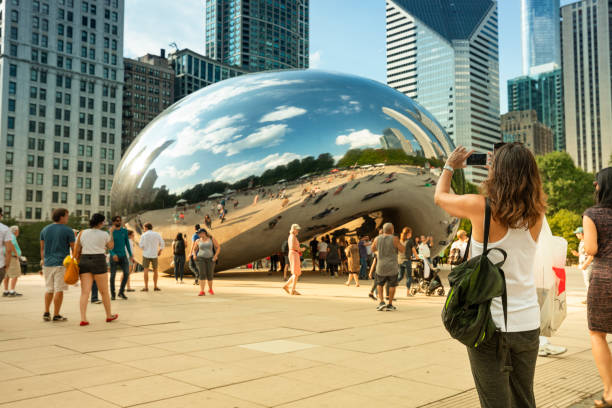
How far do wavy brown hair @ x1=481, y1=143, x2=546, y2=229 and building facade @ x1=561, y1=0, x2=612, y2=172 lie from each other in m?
162

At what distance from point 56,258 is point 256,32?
184 m

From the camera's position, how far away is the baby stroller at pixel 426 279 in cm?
1341

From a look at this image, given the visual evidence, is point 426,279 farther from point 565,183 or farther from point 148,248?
point 565,183

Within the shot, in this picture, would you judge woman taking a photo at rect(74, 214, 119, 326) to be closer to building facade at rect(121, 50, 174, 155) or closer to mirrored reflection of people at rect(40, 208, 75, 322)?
mirrored reflection of people at rect(40, 208, 75, 322)

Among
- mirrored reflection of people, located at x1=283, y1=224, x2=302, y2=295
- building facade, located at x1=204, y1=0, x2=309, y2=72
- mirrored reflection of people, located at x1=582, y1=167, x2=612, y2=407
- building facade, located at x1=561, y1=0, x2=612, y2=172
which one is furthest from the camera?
building facade, located at x1=204, y1=0, x2=309, y2=72

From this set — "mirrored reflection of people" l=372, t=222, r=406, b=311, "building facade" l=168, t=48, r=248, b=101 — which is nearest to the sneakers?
"mirrored reflection of people" l=372, t=222, r=406, b=311

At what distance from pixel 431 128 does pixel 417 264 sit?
20.0 feet

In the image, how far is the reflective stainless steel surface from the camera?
51.5ft

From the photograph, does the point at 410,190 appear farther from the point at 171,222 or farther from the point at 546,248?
the point at 546,248

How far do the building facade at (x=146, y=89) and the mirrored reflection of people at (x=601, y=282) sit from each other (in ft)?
434

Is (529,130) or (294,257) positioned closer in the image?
(294,257)

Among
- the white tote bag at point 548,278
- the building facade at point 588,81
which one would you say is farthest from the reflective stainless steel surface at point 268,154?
the building facade at point 588,81

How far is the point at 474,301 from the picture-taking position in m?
2.59

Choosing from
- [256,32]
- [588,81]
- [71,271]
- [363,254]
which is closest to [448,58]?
[588,81]
